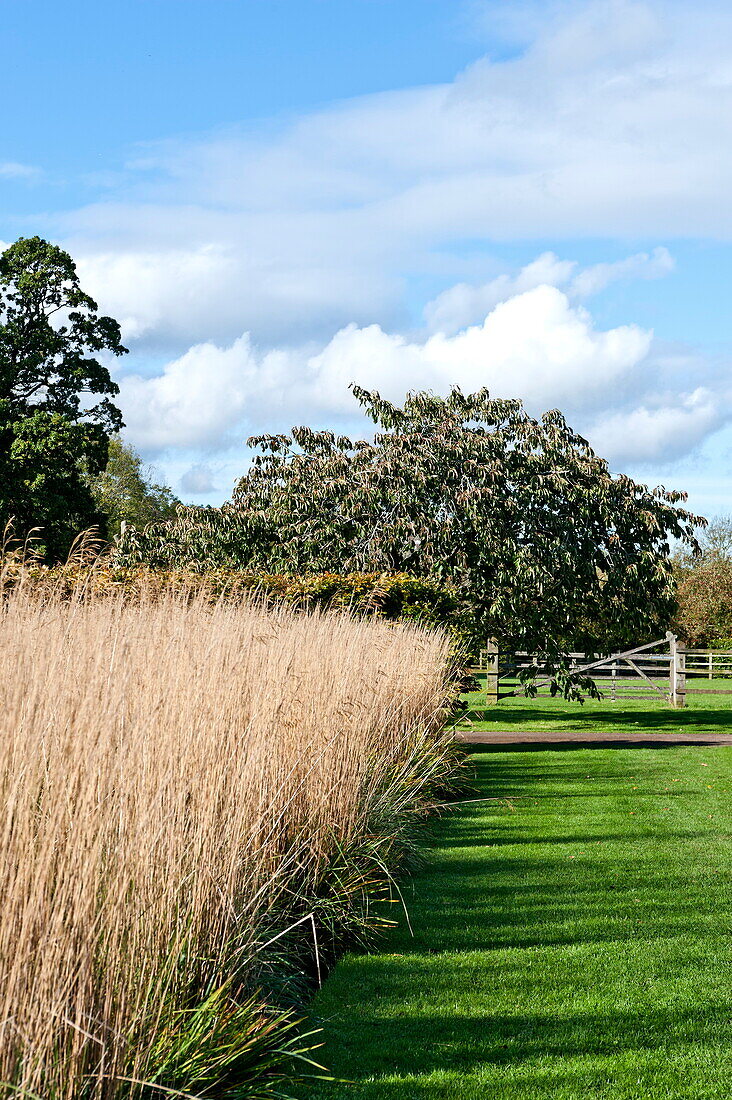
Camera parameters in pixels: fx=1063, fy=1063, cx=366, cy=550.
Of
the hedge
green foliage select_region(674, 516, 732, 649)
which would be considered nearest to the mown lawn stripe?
the hedge

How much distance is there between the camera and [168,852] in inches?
136

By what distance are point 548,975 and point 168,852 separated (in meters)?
2.42

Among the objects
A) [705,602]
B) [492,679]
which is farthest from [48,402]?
[705,602]

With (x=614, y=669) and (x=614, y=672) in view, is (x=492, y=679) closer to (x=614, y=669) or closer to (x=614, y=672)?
(x=614, y=669)

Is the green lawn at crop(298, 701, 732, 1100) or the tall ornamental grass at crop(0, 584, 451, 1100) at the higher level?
the tall ornamental grass at crop(0, 584, 451, 1100)

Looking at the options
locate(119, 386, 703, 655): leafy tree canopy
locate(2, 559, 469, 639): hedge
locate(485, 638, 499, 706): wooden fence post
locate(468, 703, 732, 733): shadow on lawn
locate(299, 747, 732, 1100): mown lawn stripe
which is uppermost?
locate(119, 386, 703, 655): leafy tree canopy

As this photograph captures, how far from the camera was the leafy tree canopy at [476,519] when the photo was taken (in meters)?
18.0

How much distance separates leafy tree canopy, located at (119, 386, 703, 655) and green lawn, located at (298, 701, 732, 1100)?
363 inches

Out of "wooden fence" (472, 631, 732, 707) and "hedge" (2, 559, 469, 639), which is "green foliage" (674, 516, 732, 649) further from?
"hedge" (2, 559, 469, 639)

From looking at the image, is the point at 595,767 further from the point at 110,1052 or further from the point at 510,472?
the point at 110,1052

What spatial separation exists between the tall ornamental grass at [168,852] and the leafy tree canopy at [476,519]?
11.3 metres

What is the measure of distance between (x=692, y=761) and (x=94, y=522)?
20.3 m

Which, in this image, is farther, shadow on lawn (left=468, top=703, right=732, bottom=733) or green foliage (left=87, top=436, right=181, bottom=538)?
green foliage (left=87, top=436, right=181, bottom=538)

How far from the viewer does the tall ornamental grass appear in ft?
9.05
